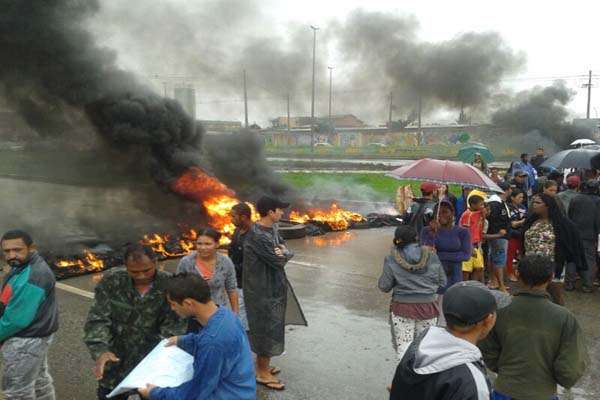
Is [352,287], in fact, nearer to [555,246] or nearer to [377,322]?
[377,322]

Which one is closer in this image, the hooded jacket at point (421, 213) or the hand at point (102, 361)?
the hand at point (102, 361)

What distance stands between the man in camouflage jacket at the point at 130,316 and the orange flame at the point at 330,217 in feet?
29.7

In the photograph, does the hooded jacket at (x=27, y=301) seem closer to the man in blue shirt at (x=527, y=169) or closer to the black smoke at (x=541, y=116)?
the man in blue shirt at (x=527, y=169)

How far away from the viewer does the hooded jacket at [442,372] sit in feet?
5.98

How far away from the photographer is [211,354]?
226 centimetres

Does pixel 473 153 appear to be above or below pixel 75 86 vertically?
below

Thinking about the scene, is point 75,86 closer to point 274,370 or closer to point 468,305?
point 274,370

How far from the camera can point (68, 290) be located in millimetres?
7328

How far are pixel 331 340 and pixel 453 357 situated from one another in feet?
12.2

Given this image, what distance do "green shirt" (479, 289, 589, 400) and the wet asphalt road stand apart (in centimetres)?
167

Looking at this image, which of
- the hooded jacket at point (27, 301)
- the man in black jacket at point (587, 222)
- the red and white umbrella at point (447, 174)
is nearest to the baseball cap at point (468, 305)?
the hooded jacket at point (27, 301)

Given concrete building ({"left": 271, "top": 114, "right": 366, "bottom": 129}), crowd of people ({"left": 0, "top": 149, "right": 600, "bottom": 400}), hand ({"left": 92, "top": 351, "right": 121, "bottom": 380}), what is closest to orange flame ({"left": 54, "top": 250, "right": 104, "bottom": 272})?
crowd of people ({"left": 0, "top": 149, "right": 600, "bottom": 400})

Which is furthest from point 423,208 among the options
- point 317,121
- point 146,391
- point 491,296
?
point 317,121

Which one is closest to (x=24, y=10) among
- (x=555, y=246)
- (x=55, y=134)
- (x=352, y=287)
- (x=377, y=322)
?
(x=55, y=134)
